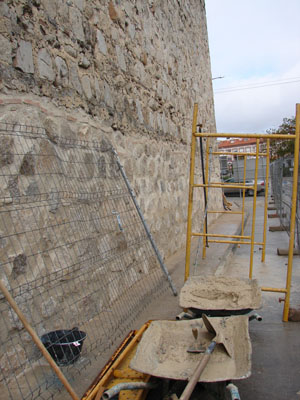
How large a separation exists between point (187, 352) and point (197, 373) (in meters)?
0.42

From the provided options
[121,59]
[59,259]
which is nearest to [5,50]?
[59,259]

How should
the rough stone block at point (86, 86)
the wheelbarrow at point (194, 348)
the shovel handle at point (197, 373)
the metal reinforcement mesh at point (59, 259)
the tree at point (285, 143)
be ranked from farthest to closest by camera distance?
the tree at point (285, 143)
the rough stone block at point (86, 86)
the metal reinforcement mesh at point (59, 259)
the wheelbarrow at point (194, 348)
the shovel handle at point (197, 373)

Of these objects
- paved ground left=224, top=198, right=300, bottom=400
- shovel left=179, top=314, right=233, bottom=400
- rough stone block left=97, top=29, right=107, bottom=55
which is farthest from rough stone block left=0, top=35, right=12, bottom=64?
paved ground left=224, top=198, right=300, bottom=400

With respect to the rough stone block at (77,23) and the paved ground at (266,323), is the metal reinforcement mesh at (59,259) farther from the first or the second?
the rough stone block at (77,23)

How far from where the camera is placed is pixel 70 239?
11.7ft

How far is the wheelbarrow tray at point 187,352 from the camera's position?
2.44 m

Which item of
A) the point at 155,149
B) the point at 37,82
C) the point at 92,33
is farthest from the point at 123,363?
the point at 155,149

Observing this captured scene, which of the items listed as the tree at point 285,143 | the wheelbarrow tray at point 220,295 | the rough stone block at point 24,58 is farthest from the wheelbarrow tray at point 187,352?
the tree at point 285,143

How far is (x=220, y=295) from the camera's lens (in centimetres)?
372

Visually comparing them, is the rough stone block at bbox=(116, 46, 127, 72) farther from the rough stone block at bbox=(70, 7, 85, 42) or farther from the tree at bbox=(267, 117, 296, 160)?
the tree at bbox=(267, 117, 296, 160)

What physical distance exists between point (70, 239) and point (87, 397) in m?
1.47

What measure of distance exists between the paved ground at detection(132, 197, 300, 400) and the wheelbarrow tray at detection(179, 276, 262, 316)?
40 centimetres

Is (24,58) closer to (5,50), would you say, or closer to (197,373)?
(5,50)

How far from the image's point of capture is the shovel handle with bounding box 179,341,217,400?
214cm
